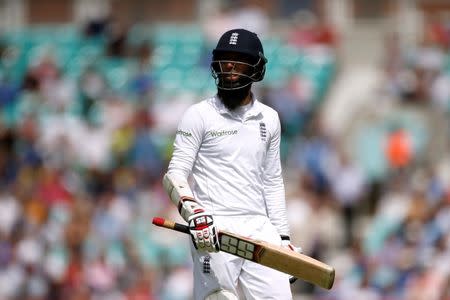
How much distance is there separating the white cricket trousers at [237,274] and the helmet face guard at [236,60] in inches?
29.9

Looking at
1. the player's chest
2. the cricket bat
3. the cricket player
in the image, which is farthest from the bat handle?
the player's chest

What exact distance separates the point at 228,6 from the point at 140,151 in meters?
4.89

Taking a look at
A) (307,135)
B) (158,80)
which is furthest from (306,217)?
(158,80)

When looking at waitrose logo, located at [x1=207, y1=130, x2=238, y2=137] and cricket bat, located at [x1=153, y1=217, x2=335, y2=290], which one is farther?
waitrose logo, located at [x1=207, y1=130, x2=238, y2=137]

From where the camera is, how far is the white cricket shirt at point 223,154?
6.43 metres

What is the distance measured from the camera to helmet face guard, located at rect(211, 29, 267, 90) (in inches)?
254

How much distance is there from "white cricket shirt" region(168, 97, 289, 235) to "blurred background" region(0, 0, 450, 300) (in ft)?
11.3

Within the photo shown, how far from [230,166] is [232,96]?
39 cm

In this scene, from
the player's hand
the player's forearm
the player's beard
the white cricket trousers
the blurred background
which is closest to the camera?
the player's hand

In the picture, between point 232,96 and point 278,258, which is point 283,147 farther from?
point 278,258

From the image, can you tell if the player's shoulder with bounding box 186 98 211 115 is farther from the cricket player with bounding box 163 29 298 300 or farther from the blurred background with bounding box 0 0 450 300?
the blurred background with bounding box 0 0 450 300

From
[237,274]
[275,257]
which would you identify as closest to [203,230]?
[275,257]

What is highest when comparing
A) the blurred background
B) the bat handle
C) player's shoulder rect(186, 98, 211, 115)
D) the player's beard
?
the player's beard

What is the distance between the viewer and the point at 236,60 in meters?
6.48
